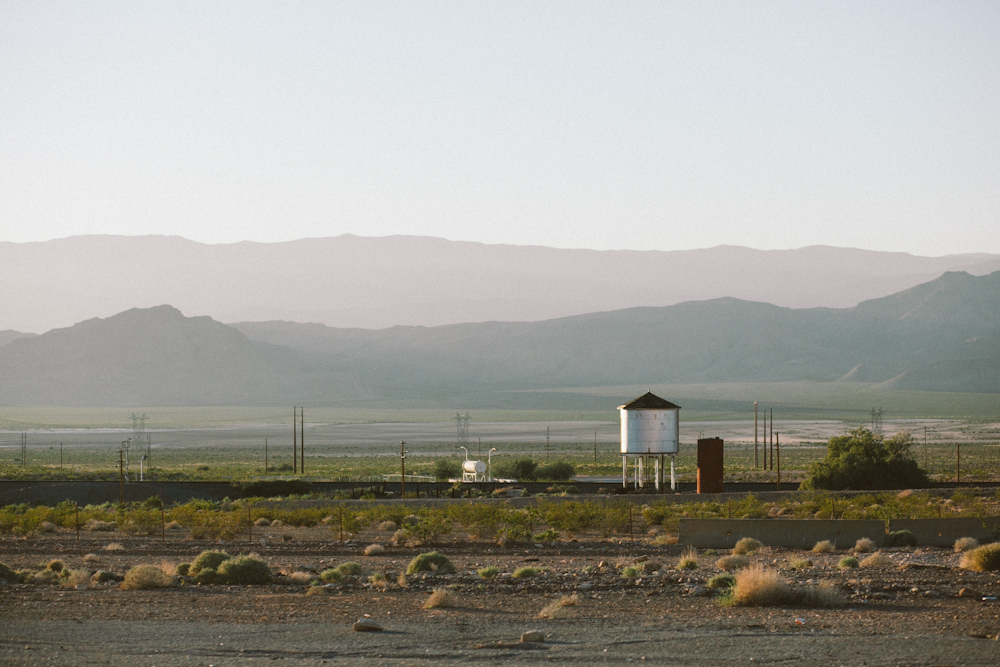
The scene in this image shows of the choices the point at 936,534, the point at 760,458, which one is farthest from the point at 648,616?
the point at 760,458

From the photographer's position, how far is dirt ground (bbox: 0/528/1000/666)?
1494cm

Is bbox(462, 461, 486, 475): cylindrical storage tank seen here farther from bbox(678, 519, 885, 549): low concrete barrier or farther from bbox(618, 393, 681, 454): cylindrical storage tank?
bbox(678, 519, 885, 549): low concrete barrier

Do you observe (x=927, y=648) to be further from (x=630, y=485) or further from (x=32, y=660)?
(x=630, y=485)

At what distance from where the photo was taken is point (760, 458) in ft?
305

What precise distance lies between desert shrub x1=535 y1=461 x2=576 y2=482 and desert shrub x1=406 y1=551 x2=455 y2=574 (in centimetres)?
4346

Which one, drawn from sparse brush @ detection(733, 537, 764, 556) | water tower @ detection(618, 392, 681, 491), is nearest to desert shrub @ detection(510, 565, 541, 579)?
sparse brush @ detection(733, 537, 764, 556)

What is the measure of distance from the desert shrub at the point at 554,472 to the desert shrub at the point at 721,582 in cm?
4694

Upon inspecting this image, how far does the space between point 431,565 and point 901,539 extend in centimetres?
1205

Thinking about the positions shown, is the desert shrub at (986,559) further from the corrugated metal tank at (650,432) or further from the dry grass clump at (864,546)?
the corrugated metal tank at (650,432)

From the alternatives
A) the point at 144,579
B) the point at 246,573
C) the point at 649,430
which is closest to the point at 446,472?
the point at 649,430

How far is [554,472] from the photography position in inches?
2694

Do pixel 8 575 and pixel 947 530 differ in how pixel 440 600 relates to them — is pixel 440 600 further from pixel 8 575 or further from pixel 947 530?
pixel 947 530

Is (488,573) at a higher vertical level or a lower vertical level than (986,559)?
lower

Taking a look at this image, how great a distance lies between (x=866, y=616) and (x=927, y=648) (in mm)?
2636
